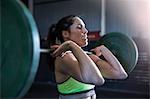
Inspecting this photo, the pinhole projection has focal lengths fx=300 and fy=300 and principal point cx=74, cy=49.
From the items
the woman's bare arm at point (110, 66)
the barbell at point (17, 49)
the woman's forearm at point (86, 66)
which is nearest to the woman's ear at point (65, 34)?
the woman's bare arm at point (110, 66)

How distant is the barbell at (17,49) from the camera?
76cm

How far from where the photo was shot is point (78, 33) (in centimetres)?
146

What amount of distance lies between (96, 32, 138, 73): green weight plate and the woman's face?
12.3 inches

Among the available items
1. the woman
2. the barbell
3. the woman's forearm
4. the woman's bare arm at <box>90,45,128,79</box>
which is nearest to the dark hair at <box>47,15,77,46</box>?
the woman

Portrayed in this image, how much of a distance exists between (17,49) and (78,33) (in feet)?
2.21

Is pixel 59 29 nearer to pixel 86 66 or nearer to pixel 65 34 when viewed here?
pixel 65 34

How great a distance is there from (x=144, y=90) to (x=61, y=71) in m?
3.44

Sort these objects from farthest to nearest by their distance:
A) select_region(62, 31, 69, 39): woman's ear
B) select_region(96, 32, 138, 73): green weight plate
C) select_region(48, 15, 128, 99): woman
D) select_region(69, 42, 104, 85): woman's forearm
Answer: select_region(96, 32, 138, 73): green weight plate, select_region(62, 31, 69, 39): woman's ear, select_region(48, 15, 128, 99): woman, select_region(69, 42, 104, 85): woman's forearm

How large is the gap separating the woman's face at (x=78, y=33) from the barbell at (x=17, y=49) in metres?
0.64

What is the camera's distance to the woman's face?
144 centimetres

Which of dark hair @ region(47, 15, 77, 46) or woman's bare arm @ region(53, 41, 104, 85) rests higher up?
dark hair @ region(47, 15, 77, 46)

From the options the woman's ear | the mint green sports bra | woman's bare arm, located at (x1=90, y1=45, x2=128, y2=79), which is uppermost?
the woman's ear

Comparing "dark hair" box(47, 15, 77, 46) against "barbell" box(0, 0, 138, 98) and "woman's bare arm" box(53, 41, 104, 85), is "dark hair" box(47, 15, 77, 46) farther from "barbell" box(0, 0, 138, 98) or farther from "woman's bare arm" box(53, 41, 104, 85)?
"barbell" box(0, 0, 138, 98)

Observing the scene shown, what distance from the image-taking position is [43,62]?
5.87m
